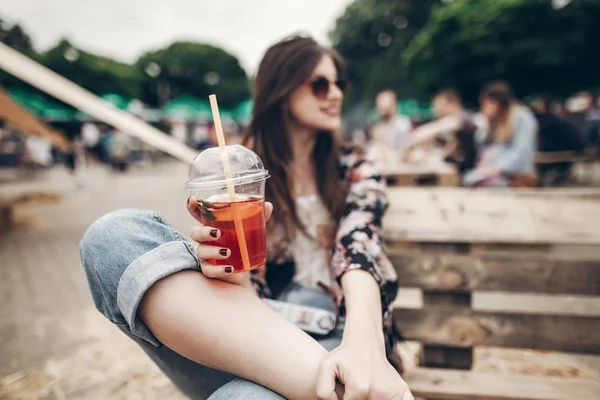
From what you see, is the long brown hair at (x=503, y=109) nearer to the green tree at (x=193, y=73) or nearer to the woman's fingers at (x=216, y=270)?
the woman's fingers at (x=216, y=270)

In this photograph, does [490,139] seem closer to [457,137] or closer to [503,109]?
[457,137]

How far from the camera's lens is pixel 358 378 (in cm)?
101

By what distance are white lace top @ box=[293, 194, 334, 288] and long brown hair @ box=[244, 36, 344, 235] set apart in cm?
4

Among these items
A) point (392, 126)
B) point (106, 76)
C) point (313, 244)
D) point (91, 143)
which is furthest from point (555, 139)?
point (106, 76)

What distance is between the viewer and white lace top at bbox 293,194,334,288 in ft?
5.64

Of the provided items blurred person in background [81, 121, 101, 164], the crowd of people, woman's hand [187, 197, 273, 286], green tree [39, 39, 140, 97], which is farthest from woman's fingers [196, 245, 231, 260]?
green tree [39, 39, 140, 97]

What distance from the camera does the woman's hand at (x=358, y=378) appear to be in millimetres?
998

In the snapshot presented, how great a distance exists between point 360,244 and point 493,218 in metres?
0.65

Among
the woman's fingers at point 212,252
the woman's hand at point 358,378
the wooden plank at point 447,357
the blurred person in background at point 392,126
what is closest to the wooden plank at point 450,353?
the wooden plank at point 447,357

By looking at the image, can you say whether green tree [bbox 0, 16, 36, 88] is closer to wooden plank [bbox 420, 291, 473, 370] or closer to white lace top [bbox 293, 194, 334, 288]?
white lace top [bbox 293, 194, 334, 288]

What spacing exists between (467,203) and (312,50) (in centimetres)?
90

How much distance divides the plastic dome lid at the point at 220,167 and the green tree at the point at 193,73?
5178 cm

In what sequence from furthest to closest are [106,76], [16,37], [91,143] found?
[106,76], [91,143], [16,37]

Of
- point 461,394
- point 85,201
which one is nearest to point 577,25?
point 85,201
